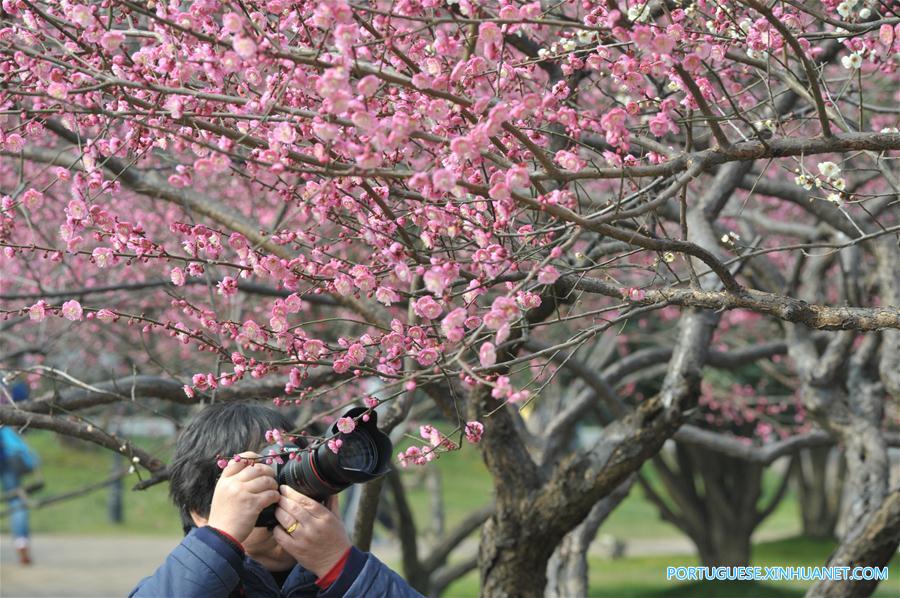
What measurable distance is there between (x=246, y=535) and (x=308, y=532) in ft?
0.46

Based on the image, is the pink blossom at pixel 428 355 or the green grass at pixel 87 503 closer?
the pink blossom at pixel 428 355

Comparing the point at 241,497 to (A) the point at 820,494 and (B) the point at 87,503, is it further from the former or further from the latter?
(B) the point at 87,503

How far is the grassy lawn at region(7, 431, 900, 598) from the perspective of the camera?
1137 cm

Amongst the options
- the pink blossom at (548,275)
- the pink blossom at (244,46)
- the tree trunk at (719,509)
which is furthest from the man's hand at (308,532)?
the tree trunk at (719,509)

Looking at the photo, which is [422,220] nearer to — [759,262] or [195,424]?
[195,424]

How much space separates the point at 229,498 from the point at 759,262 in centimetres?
397

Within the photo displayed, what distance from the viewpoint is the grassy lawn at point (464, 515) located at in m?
11.4

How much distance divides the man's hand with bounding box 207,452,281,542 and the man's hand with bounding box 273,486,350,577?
4 centimetres

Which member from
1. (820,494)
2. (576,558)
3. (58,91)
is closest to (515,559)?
(576,558)

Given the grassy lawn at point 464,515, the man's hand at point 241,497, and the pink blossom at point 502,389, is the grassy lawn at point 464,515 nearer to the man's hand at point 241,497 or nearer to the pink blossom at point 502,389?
the man's hand at point 241,497

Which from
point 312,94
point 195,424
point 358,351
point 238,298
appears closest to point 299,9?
point 312,94

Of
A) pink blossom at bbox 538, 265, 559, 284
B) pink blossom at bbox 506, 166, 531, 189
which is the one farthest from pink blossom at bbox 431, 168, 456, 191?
pink blossom at bbox 538, 265, 559, 284

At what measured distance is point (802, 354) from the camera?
18.7ft

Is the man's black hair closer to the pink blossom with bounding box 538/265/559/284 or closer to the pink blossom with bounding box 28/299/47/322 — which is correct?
the pink blossom with bounding box 28/299/47/322
